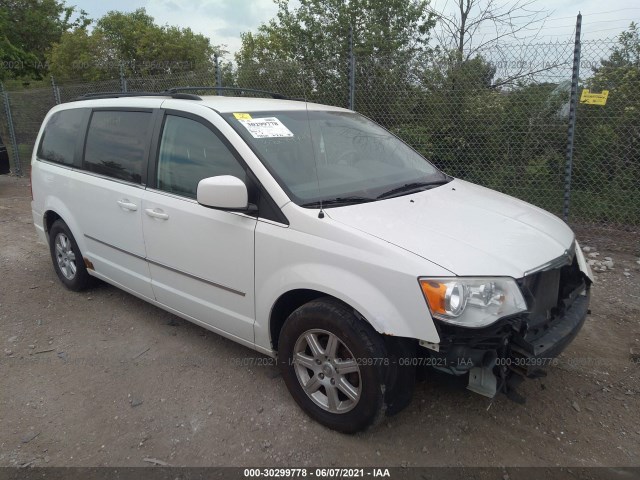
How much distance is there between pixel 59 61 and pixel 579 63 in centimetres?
1901

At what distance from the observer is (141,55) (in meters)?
18.8

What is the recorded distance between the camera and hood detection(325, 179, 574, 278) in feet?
7.58

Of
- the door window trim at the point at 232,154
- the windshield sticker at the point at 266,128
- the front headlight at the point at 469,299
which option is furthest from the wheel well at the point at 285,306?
the windshield sticker at the point at 266,128

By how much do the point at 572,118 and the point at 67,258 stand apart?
18.3 ft

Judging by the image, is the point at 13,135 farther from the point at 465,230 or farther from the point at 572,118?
the point at 465,230

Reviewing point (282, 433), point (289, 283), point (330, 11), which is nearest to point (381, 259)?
point (289, 283)

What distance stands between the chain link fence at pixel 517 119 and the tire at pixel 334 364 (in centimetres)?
433

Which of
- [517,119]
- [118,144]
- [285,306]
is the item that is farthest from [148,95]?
[517,119]

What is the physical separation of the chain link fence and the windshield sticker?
3.72 meters

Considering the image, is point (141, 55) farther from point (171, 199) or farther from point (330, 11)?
point (171, 199)

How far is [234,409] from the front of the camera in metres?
2.93

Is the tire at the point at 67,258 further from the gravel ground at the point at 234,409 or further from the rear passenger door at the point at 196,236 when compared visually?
the rear passenger door at the point at 196,236

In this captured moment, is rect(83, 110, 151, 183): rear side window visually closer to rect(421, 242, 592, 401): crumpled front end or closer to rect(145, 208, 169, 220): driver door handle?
rect(145, 208, 169, 220): driver door handle

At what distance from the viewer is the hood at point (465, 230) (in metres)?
2.31
